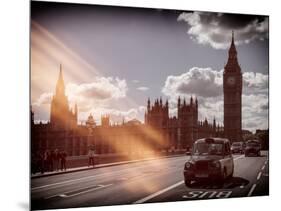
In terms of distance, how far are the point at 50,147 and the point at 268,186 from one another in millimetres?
3248

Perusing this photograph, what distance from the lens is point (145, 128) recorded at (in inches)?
289

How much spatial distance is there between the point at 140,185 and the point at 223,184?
1.23 meters

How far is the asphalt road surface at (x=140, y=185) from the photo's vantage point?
673cm

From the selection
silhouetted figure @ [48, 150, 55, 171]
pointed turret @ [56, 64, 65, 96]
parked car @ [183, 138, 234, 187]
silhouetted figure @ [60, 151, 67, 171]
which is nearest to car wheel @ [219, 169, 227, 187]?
parked car @ [183, 138, 234, 187]

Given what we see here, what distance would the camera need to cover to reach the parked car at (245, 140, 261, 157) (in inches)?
310

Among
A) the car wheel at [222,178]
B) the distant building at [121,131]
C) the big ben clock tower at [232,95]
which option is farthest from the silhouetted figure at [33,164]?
the big ben clock tower at [232,95]

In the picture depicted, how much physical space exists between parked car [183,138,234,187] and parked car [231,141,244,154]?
182mm

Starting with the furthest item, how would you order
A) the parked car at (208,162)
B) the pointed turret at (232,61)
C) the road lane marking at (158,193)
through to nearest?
the pointed turret at (232,61) → the parked car at (208,162) → the road lane marking at (158,193)

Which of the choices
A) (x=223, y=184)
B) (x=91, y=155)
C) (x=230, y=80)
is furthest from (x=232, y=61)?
(x=91, y=155)

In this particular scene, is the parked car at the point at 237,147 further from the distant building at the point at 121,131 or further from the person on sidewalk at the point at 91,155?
the person on sidewalk at the point at 91,155

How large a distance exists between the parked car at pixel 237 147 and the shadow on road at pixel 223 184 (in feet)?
1.36

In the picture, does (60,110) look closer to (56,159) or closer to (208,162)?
(56,159)

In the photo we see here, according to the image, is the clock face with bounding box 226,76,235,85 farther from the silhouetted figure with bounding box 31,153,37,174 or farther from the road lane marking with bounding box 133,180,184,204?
the silhouetted figure with bounding box 31,153,37,174

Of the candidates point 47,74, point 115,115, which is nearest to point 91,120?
point 115,115
